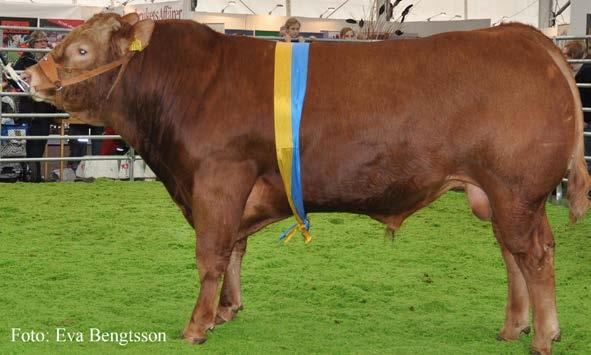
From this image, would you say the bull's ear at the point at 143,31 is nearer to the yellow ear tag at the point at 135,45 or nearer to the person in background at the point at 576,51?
the yellow ear tag at the point at 135,45

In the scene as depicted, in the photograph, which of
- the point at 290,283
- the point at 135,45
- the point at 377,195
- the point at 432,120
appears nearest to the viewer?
the point at 432,120

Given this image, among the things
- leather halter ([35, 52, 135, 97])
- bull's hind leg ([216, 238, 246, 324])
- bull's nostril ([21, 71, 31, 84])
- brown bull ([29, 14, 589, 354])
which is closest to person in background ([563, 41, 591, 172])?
brown bull ([29, 14, 589, 354])

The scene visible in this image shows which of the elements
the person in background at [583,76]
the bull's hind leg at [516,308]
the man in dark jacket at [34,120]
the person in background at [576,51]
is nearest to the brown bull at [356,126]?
the bull's hind leg at [516,308]

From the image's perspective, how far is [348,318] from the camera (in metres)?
4.79

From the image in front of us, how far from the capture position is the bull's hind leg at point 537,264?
4070 mm

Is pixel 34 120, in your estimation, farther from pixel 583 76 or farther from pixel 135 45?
pixel 135 45

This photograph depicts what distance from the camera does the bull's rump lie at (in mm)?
4020

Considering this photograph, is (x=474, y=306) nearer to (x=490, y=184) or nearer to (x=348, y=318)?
(x=348, y=318)

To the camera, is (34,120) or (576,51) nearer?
(576,51)

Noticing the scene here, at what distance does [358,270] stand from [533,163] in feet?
7.13

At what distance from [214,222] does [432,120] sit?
3.50ft

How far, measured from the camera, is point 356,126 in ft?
13.6

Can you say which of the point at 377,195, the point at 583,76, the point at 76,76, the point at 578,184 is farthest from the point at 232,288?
the point at 583,76

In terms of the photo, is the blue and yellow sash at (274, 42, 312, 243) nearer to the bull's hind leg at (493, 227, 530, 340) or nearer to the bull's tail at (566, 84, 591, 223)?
the bull's hind leg at (493, 227, 530, 340)
